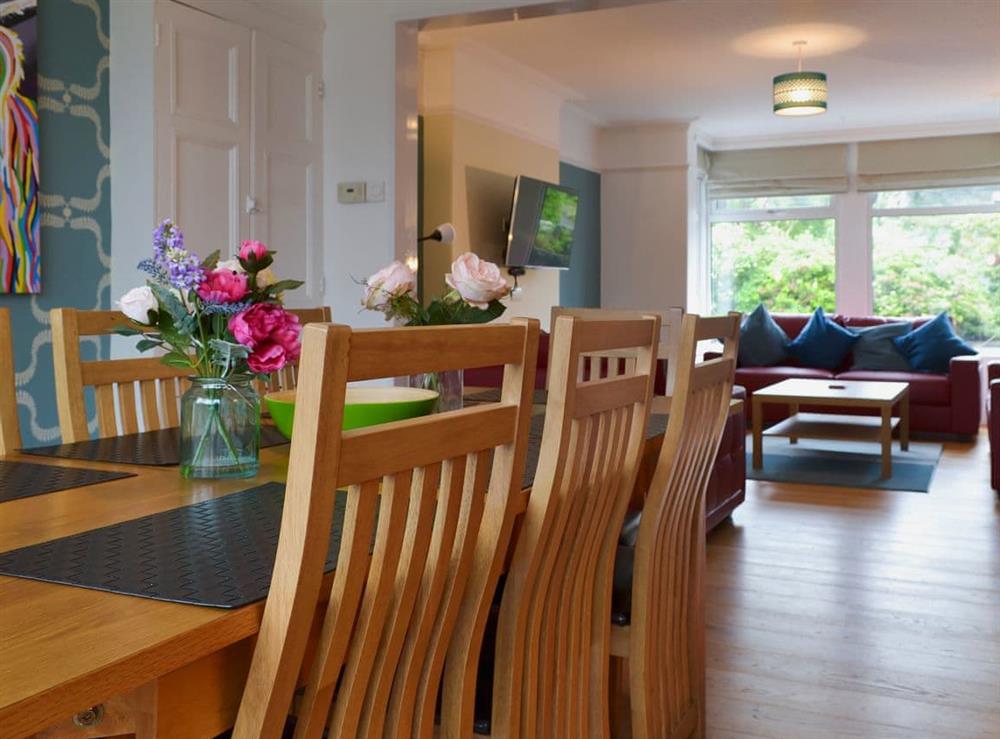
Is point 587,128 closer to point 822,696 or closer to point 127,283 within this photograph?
point 127,283

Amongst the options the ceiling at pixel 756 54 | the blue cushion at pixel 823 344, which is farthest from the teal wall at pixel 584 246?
the blue cushion at pixel 823 344

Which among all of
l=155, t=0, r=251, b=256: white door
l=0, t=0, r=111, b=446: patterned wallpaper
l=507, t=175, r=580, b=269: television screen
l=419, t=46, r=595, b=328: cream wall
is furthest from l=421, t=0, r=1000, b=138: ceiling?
l=0, t=0, r=111, b=446: patterned wallpaper

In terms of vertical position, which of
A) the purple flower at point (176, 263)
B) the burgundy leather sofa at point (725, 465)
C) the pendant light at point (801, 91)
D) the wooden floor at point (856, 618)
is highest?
the pendant light at point (801, 91)

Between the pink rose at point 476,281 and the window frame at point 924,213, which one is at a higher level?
the window frame at point 924,213

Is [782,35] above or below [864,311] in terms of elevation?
above

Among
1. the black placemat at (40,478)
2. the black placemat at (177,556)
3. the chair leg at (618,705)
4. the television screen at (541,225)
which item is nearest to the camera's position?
the black placemat at (177,556)

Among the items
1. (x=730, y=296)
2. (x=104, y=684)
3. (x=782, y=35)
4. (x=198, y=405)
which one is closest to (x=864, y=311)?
(x=730, y=296)

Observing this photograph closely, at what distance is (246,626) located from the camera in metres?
1.01

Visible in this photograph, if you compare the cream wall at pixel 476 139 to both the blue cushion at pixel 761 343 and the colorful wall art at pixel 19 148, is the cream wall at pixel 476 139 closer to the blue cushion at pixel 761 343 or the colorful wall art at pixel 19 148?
the blue cushion at pixel 761 343

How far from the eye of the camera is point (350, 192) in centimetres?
484

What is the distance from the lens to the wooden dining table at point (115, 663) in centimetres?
81

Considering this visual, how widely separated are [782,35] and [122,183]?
3.97 metres

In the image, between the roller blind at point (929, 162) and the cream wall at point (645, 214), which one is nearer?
the roller blind at point (929, 162)

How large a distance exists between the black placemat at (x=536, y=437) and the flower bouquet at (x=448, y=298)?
7.3 inches
